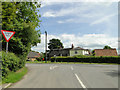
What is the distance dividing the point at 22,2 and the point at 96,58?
32000mm

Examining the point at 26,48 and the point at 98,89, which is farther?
the point at 26,48

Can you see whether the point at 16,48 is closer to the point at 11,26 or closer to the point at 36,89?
the point at 11,26

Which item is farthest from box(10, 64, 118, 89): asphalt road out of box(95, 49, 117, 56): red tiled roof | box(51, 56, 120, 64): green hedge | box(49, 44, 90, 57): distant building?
box(49, 44, 90, 57): distant building

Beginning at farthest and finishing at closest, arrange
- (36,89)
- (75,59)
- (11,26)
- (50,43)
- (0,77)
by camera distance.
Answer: (50,43) → (75,59) → (11,26) → (0,77) → (36,89)

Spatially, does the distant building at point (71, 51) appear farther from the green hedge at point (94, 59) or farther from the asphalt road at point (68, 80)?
the asphalt road at point (68, 80)

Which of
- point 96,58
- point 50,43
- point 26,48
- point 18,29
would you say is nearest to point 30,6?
point 18,29

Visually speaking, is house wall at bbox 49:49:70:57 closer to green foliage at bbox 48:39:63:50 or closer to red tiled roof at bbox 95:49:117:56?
green foliage at bbox 48:39:63:50

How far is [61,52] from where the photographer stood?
70.1 metres

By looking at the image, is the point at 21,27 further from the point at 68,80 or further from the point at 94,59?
the point at 94,59

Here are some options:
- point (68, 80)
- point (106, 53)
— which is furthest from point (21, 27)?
point (106, 53)

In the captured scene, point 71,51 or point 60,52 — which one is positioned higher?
point 71,51

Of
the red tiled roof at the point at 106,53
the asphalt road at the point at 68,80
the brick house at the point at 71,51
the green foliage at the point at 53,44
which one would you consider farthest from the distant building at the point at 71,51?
the asphalt road at the point at 68,80

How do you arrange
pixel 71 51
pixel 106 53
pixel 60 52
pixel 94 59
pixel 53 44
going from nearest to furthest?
1. pixel 94 59
2. pixel 106 53
3. pixel 71 51
4. pixel 60 52
5. pixel 53 44

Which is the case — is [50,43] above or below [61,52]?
above
